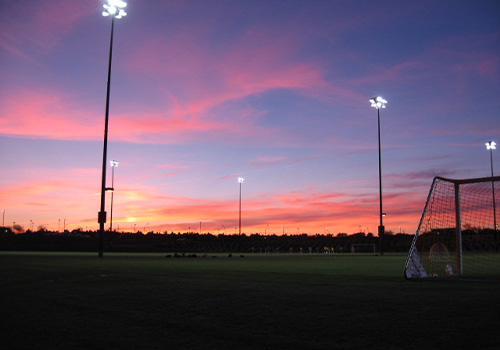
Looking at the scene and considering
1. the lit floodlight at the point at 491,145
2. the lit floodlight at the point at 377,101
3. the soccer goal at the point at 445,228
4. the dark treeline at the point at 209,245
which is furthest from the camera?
the dark treeline at the point at 209,245

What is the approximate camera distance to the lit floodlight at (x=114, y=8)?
28.3 metres

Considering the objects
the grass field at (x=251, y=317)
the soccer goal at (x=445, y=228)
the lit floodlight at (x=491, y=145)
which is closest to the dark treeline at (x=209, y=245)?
the lit floodlight at (x=491, y=145)

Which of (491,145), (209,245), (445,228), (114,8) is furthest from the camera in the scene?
(209,245)

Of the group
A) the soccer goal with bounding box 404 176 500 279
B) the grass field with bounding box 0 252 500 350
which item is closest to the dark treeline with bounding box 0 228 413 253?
the soccer goal with bounding box 404 176 500 279

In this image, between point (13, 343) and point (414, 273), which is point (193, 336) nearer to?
point (13, 343)

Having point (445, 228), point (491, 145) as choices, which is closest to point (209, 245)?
point (491, 145)

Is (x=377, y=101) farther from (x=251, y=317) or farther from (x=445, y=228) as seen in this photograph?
(x=251, y=317)

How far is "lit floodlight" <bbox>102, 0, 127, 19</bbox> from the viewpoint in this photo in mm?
28266

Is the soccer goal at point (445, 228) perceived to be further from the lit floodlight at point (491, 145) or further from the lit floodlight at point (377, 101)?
the lit floodlight at point (491, 145)

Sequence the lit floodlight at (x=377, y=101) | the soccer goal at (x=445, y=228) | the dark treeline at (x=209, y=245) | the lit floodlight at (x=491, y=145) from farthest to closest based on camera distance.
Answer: the dark treeline at (x=209, y=245)
the lit floodlight at (x=491, y=145)
the lit floodlight at (x=377, y=101)
the soccer goal at (x=445, y=228)

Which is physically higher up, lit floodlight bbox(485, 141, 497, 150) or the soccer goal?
lit floodlight bbox(485, 141, 497, 150)

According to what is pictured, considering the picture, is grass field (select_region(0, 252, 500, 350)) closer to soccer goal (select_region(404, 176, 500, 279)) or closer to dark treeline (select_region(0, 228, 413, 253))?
soccer goal (select_region(404, 176, 500, 279))

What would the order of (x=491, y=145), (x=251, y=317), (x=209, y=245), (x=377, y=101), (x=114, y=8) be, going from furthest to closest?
(x=209, y=245) < (x=491, y=145) < (x=377, y=101) < (x=114, y=8) < (x=251, y=317)

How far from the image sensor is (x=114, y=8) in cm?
2834
